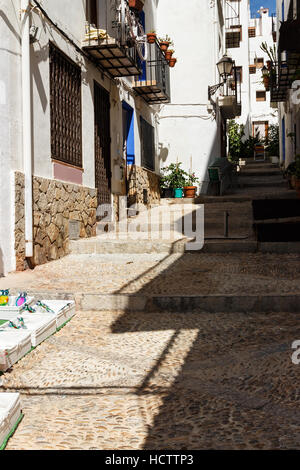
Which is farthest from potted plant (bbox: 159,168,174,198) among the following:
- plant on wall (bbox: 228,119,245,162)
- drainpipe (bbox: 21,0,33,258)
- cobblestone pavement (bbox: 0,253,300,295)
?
plant on wall (bbox: 228,119,245,162)

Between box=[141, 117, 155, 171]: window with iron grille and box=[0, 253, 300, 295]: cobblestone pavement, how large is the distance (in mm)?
6967

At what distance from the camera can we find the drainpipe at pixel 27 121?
645 centimetres

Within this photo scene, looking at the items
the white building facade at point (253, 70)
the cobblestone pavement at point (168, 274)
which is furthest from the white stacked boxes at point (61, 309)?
the white building facade at point (253, 70)

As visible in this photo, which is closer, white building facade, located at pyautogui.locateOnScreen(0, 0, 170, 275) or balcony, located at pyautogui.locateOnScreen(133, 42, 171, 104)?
white building facade, located at pyautogui.locateOnScreen(0, 0, 170, 275)


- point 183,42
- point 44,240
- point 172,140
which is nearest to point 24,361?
point 44,240

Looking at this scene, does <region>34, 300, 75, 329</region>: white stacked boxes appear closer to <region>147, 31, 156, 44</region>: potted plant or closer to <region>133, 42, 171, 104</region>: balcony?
<region>133, 42, 171, 104</region>: balcony

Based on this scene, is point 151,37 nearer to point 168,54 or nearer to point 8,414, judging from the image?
point 168,54

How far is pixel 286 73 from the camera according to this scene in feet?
46.5

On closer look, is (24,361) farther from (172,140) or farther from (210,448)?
(172,140)

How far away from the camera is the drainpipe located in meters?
6.45

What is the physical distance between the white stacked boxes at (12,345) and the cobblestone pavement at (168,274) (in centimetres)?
157

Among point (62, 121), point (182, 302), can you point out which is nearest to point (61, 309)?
point (182, 302)

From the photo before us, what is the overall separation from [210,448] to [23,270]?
A: 188 inches

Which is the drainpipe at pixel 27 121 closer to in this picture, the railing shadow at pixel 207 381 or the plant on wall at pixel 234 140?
the railing shadow at pixel 207 381
